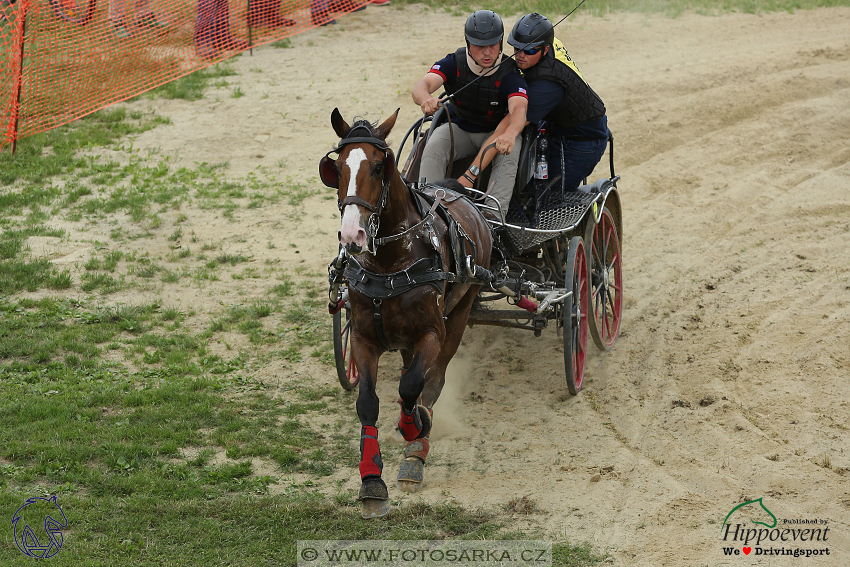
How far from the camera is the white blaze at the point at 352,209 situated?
360cm

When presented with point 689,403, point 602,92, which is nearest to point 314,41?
point 602,92

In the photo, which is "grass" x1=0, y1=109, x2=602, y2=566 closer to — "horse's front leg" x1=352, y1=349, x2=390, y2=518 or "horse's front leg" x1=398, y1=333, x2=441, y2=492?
"horse's front leg" x1=352, y1=349, x2=390, y2=518

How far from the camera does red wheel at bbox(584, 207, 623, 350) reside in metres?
6.30

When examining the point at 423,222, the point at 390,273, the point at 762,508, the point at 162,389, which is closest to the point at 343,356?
the point at 162,389

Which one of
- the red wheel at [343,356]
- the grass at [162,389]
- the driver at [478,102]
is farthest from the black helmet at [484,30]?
the grass at [162,389]

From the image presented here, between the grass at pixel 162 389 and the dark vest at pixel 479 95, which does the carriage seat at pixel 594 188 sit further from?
the grass at pixel 162 389

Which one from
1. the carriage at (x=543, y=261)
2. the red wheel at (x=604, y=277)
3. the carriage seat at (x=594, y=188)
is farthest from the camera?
the carriage seat at (x=594, y=188)

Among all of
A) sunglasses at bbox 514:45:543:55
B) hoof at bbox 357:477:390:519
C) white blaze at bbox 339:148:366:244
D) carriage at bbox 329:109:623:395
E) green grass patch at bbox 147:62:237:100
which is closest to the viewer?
white blaze at bbox 339:148:366:244

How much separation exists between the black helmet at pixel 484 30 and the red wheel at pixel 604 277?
1683mm

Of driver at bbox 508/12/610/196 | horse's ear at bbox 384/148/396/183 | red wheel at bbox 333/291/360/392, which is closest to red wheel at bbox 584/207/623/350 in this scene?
driver at bbox 508/12/610/196

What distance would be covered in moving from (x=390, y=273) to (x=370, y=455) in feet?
3.14

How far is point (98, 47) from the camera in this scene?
10.9 m

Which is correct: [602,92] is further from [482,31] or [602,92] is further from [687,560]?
[687,560]

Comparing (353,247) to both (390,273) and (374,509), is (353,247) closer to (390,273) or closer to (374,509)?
(390,273)
